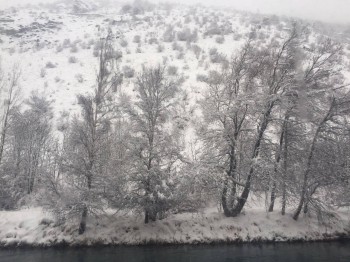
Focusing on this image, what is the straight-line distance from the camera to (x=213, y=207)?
78.4ft

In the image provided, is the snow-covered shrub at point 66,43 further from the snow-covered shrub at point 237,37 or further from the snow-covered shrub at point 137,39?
the snow-covered shrub at point 237,37

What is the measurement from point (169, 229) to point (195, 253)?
116 inches

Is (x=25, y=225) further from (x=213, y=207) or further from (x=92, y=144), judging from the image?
(x=213, y=207)

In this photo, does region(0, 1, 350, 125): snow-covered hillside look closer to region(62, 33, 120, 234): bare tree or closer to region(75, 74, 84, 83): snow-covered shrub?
region(75, 74, 84, 83): snow-covered shrub

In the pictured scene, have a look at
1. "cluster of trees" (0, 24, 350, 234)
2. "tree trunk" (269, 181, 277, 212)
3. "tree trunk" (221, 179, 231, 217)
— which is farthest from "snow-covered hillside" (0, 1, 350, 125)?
"tree trunk" (269, 181, 277, 212)

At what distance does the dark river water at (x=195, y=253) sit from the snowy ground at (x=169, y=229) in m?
0.80

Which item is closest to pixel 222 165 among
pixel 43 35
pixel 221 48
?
pixel 221 48

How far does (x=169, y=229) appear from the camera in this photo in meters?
20.9

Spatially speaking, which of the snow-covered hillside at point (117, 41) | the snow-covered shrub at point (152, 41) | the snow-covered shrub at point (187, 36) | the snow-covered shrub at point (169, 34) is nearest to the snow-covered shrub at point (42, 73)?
the snow-covered hillside at point (117, 41)

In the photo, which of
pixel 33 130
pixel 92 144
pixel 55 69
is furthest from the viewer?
pixel 55 69

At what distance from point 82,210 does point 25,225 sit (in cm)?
413

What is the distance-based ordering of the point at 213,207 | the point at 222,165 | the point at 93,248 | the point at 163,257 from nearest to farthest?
the point at 163,257, the point at 93,248, the point at 222,165, the point at 213,207

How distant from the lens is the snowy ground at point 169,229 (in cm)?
1998

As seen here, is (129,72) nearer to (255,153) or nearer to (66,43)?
(66,43)
